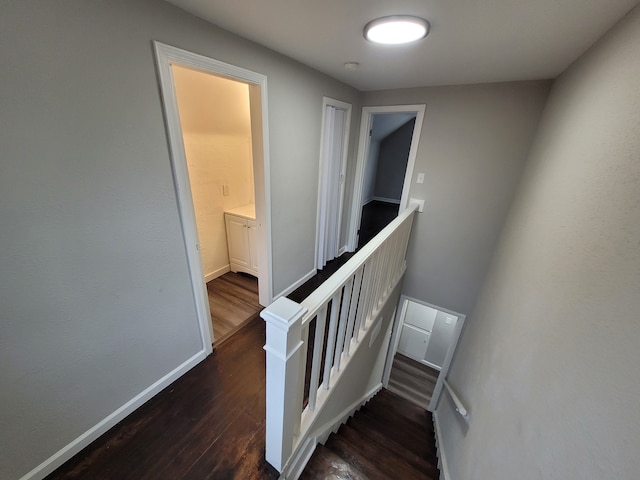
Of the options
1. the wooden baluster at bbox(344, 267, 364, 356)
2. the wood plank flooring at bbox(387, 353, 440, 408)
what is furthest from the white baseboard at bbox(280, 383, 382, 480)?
the wood plank flooring at bbox(387, 353, 440, 408)

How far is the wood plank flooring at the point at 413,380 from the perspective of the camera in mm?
4375

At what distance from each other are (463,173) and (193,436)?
10.4ft

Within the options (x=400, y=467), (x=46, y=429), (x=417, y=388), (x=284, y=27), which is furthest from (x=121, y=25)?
(x=417, y=388)

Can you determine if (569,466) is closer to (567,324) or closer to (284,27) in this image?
(567,324)

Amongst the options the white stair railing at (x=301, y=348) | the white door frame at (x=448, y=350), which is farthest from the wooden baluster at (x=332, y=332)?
the white door frame at (x=448, y=350)

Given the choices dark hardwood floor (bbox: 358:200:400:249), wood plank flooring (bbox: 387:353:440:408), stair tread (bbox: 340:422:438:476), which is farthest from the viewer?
dark hardwood floor (bbox: 358:200:400:249)

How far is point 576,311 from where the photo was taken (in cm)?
83

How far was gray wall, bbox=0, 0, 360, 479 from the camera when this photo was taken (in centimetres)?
Answer: 89

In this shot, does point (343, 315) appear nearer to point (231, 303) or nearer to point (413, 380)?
point (231, 303)

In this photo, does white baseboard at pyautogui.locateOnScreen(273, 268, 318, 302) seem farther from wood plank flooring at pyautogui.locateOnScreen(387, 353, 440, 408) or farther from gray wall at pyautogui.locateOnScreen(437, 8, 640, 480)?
wood plank flooring at pyautogui.locateOnScreen(387, 353, 440, 408)

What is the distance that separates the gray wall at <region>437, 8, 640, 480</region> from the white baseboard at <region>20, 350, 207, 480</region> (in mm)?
1902

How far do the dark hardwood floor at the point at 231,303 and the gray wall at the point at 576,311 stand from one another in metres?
1.95

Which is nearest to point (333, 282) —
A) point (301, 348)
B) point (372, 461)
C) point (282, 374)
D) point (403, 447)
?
point (301, 348)

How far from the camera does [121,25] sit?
3.40 feet
